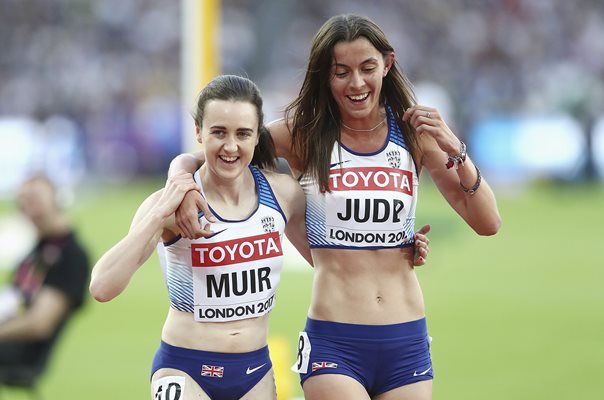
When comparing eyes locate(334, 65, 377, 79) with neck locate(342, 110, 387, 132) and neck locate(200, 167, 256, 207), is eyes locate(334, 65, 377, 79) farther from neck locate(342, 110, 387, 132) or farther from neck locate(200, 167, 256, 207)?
neck locate(200, 167, 256, 207)

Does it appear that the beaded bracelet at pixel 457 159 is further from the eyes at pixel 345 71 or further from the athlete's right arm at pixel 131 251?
the athlete's right arm at pixel 131 251

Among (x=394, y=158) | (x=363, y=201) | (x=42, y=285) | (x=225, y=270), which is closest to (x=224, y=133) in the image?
(x=225, y=270)

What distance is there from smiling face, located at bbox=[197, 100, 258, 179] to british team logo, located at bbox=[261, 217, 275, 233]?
→ 23 centimetres

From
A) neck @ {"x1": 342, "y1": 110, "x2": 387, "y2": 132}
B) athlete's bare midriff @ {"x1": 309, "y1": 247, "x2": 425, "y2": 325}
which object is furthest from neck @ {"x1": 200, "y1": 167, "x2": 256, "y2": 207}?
neck @ {"x1": 342, "y1": 110, "x2": 387, "y2": 132}

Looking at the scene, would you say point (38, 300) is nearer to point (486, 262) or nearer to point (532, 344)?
point (532, 344)

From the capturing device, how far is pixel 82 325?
39.3ft

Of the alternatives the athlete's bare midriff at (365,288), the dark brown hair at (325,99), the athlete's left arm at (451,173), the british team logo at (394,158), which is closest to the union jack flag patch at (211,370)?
the athlete's bare midriff at (365,288)

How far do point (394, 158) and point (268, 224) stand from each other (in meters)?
0.65

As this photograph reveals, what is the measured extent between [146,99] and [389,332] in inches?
885

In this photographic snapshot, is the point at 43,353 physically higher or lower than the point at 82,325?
lower

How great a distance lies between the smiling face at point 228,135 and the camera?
4.31 meters

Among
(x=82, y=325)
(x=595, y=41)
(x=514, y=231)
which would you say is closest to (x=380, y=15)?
(x=595, y=41)

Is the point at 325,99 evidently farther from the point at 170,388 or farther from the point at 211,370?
the point at 170,388

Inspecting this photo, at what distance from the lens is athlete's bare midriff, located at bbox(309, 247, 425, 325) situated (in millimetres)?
4629
